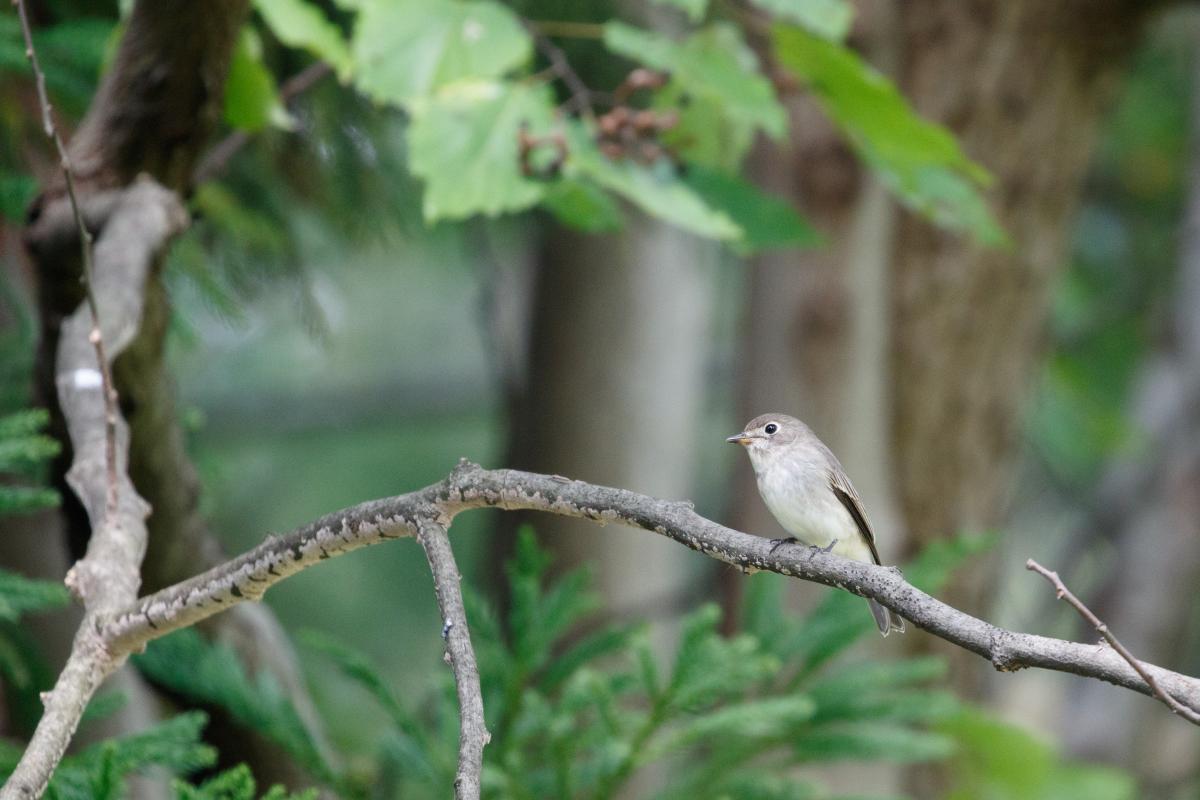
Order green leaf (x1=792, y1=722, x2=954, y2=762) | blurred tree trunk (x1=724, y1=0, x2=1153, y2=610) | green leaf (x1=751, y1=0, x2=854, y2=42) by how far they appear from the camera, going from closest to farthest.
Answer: green leaf (x1=751, y1=0, x2=854, y2=42) < green leaf (x1=792, y1=722, x2=954, y2=762) < blurred tree trunk (x1=724, y1=0, x2=1153, y2=610)

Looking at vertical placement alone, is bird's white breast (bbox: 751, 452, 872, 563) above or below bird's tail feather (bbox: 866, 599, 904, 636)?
above

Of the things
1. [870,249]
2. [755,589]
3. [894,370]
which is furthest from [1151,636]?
[755,589]

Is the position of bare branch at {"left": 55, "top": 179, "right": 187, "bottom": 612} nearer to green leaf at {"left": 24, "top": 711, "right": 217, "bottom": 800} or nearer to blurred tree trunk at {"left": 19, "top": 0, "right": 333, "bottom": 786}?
blurred tree trunk at {"left": 19, "top": 0, "right": 333, "bottom": 786}

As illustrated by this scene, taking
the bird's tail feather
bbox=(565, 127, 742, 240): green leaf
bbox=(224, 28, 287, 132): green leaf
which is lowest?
the bird's tail feather

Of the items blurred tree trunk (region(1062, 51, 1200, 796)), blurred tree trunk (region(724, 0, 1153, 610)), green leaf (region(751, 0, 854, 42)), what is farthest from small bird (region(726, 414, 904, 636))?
blurred tree trunk (region(1062, 51, 1200, 796))

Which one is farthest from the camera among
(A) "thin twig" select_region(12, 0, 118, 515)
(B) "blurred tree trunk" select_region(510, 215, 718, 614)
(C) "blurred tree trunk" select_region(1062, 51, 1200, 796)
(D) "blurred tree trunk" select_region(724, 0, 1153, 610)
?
(C) "blurred tree trunk" select_region(1062, 51, 1200, 796)

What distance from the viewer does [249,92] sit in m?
2.69

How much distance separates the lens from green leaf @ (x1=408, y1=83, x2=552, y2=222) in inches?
96.7

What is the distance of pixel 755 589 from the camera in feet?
10.1

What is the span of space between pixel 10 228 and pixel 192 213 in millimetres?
835

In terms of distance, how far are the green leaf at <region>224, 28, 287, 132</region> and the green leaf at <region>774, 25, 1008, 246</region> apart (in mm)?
1184

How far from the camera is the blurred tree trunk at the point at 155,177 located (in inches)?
90.3

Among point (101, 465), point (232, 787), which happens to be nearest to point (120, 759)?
point (232, 787)

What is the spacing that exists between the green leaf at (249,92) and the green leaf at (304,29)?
11 centimetres
